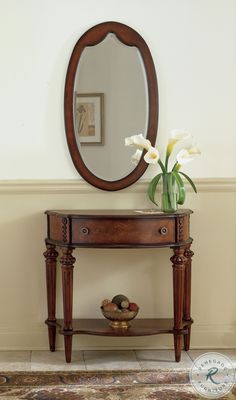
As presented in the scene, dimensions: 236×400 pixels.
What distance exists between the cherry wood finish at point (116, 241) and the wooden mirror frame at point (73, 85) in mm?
221

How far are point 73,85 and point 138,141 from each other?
1.80 feet

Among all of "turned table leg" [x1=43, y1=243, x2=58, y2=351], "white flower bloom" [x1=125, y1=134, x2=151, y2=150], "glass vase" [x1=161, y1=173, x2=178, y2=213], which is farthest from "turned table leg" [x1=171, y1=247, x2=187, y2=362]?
"turned table leg" [x1=43, y1=243, x2=58, y2=351]

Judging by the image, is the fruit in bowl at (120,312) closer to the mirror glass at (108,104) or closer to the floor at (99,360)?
the floor at (99,360)

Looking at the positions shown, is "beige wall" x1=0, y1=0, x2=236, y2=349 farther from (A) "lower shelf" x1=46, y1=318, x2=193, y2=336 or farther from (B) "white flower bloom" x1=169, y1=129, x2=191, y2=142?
(B) "white flower bloom" x1=169, y1=129, x2=191, y2=142

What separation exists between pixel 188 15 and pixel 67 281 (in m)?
1.68

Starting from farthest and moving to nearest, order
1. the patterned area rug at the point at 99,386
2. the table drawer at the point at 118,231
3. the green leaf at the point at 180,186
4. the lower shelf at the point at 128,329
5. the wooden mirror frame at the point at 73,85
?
the wooden mirror frame at the point at 73,85
the green leaf at the point at 180,186
the lower shelf at the point at 128,329
the table drawer at the point at 118,231
the patterned area rug at the point at 99,386

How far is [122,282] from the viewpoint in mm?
4555

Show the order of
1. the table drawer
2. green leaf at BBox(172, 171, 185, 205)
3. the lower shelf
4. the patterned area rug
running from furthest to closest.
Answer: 1. green leaf at BBox(172, 171, 185, 205)
2. the lower shelf
3. the table drawer
4. the patterned area rug

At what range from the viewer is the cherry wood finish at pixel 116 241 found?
4.09m

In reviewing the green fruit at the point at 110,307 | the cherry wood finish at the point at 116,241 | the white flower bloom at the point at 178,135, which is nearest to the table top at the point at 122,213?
the cherry wood finish at the point at 116,241

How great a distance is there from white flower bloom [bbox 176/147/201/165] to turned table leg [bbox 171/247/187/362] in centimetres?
48

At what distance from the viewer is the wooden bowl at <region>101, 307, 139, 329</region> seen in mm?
4242

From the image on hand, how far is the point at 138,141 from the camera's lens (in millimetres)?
4230

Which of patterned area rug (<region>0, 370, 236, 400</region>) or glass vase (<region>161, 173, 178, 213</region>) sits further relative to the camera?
glass vase (<region>161, 173, 178, 213</region>)
